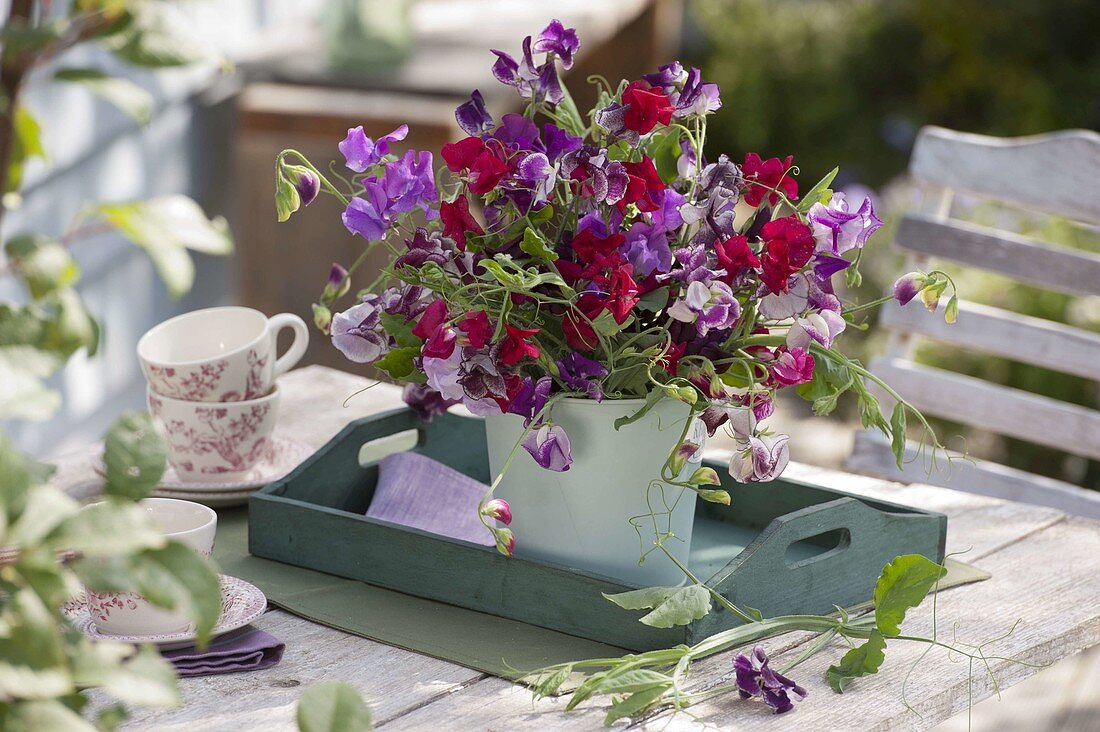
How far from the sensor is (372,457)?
1.31m

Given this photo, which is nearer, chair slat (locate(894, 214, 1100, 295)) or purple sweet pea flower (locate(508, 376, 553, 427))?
purple sweet pea flower (locate(508, 376, 553, 427))

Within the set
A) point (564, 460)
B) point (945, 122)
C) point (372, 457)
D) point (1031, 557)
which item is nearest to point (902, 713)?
point (564, 460)

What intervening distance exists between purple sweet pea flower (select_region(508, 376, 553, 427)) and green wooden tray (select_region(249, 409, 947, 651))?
118 millimetres

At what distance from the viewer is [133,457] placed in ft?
1.93

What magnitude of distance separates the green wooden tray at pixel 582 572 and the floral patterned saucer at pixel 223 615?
83mm

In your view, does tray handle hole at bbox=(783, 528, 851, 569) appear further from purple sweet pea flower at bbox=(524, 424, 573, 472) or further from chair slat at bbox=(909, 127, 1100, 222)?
chair slat at bbox=(909, 127, 1100, 222)

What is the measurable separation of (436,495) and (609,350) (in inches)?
12.4

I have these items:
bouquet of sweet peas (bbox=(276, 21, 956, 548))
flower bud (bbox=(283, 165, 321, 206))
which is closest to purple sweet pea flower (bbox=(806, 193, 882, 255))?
bouquet of sweet peas (bbox=(276, 21, 956, 548))

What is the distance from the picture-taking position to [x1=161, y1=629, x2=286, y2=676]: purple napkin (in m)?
0.92

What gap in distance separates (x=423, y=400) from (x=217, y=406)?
0.18 m

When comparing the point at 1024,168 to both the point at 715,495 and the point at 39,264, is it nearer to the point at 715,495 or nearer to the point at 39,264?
the point at 715,495

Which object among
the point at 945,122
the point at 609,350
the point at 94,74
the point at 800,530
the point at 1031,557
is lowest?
the point at 945,122

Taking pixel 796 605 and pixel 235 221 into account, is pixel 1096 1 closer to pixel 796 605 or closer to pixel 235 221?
pixel 235 221

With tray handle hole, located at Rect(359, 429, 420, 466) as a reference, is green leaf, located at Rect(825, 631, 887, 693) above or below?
above
